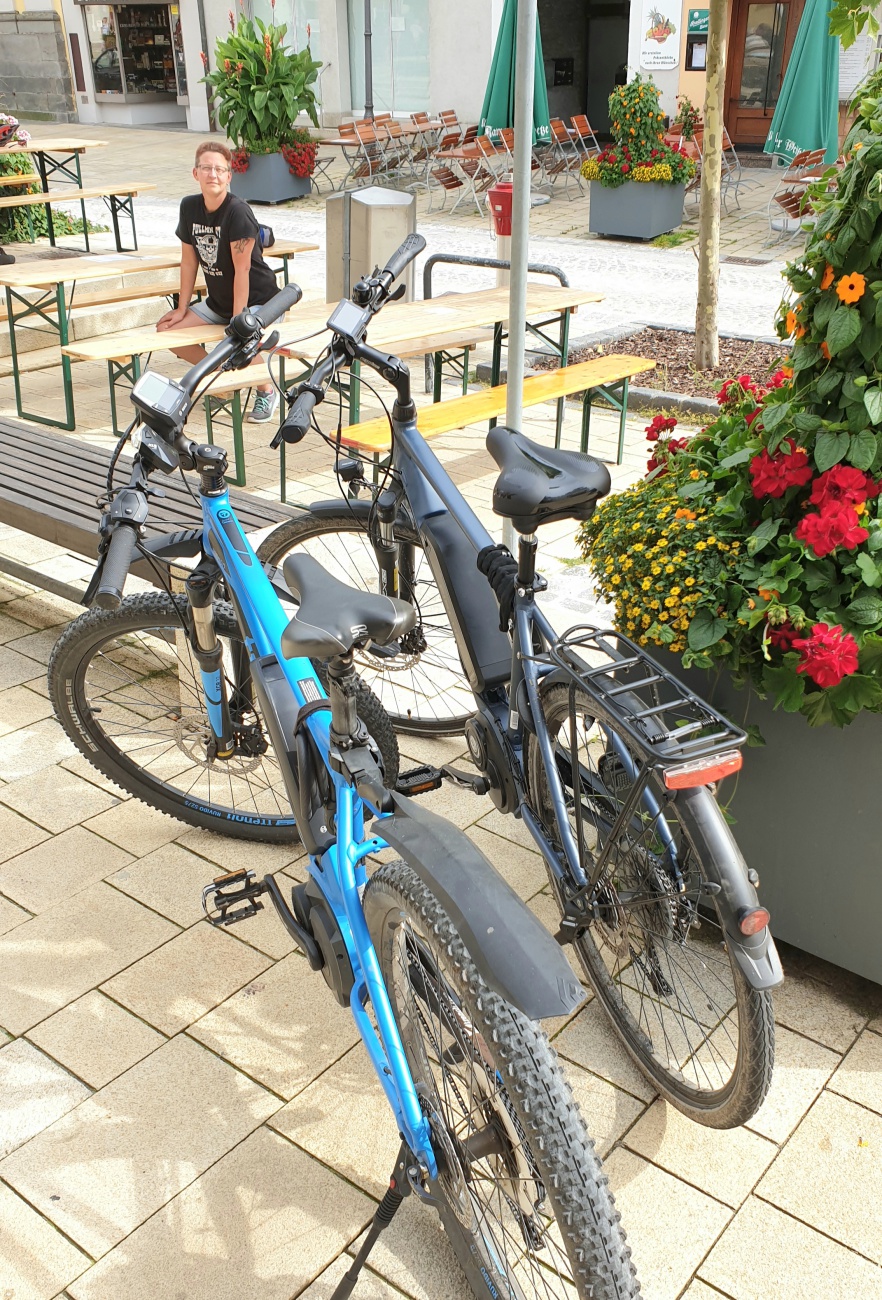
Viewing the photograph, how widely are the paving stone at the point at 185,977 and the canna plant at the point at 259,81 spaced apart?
13.9 meters

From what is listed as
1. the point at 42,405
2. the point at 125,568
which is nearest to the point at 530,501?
the point at 125,568

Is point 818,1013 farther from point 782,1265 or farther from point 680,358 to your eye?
point 680,358

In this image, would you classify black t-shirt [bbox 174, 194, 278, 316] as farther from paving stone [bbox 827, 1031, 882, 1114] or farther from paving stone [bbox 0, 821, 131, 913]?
paving stone [bbox 827, 1031, 882, 1114]

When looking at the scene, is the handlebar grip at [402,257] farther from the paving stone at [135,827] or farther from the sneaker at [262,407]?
the sneaker at [262,407]

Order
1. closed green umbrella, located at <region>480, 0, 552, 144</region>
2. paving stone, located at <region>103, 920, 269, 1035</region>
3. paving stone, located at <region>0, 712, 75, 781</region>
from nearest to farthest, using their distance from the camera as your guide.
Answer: paving stone, located at <region>103, 920, 269, 1035</region> → paving stone, located at <region>0, 712, 75, 781</region> → closed green umbrella, located at <region>480, 0, 552, 144</region>

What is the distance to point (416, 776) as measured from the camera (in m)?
2.65

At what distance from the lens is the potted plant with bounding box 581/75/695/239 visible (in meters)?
12.0

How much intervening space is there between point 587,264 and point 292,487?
254 inches

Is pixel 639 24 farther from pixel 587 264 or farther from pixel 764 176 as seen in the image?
pixel 587 264

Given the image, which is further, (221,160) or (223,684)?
(221,160)

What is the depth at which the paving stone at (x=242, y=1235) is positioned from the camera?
216cm

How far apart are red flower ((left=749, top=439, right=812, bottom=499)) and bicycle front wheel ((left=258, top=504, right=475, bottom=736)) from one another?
0.87 m

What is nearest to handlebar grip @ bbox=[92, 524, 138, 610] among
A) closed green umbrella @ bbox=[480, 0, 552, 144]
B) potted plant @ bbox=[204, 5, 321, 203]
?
closed green umbrella @ bbox=[480, 0, 552, 144]

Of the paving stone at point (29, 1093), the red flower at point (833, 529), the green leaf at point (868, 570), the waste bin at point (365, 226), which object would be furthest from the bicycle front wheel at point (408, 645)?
the waste bin at point (365, 226)
